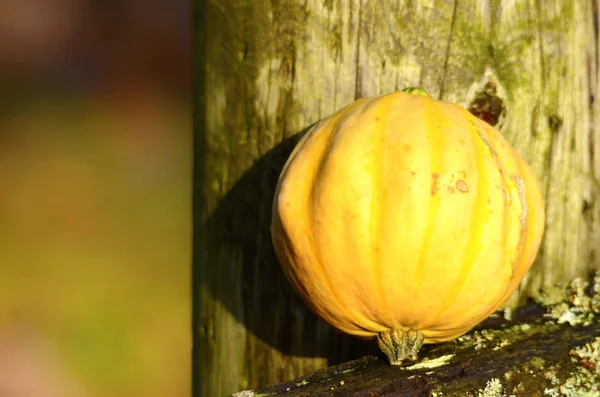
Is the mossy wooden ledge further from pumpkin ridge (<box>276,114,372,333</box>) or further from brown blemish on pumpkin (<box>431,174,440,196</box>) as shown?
brown blemish on pumpkin (<box>431,174,440,196</box>)

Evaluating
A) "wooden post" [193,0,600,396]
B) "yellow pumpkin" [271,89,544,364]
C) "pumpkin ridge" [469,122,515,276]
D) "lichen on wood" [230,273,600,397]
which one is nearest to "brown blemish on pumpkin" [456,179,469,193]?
"yellow pumpkin" [271,89,544,364]

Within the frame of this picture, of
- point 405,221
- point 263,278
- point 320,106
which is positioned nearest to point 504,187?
point 405,221

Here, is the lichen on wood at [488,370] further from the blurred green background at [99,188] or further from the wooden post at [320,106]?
the blurred green background at [99,188]

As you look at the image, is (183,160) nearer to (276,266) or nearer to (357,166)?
(276,266)

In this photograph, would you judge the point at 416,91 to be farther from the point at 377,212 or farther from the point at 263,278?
the point at 263,278

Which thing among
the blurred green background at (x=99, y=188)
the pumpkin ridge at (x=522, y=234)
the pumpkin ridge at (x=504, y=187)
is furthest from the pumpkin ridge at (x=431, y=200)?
the blurred green background at (x=99, y=188)
